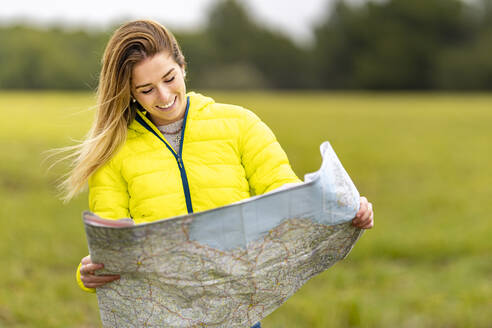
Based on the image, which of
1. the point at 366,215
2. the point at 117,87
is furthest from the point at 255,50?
the point at 366,215

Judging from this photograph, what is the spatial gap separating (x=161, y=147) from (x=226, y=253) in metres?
0.41

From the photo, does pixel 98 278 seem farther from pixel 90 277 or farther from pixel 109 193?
pixel 109 193

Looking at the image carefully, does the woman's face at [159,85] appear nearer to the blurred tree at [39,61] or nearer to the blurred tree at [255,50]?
the blurred tree at [39,61]

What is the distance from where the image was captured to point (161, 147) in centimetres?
179

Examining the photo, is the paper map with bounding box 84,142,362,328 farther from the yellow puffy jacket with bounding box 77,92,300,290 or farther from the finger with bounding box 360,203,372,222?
the yellow puffy jacket with bounding box 77,92,300,290

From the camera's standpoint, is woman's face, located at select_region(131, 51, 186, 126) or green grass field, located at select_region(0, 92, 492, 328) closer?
woman's face, located at select_region(131, 51, 186, 126)

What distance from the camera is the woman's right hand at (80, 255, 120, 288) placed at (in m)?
1.63

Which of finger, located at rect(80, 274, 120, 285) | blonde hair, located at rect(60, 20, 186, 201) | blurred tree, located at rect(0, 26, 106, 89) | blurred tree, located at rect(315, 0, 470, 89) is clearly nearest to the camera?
finger, located at rect(80, 274, 120, 285)

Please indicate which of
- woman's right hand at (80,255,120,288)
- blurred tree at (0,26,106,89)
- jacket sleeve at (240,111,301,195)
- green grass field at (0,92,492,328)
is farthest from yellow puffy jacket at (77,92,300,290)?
blurred tree at (0,26,106,89)

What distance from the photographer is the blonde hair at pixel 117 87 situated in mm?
1753

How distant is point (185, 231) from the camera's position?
1.53 meters

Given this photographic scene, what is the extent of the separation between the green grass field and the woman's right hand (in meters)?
0.63

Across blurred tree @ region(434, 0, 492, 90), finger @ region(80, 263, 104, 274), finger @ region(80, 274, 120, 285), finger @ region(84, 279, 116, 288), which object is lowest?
blurred tree @ region(434, 0, 492, 90)

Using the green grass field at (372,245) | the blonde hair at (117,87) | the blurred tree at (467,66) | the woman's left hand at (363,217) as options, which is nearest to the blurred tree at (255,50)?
the blurred tree at (467,66)
